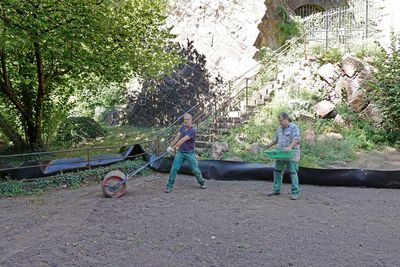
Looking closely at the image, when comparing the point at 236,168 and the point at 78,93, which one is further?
the point at 78,93

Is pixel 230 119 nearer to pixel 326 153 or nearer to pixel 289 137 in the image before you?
pixel 326 153

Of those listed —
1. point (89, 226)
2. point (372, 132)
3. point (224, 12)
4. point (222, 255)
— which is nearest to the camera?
point (222, 255)

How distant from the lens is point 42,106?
12.4 m

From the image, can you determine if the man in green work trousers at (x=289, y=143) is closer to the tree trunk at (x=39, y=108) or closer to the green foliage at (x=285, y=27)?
the tree trunk at (x=39, y=108)

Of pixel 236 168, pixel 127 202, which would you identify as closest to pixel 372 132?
pixel 236 168

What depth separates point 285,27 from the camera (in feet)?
56.5

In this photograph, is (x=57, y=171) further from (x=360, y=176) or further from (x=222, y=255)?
(x=360, y=176)

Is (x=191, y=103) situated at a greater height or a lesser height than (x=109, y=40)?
lesser

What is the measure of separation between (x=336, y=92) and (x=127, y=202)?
8230mm

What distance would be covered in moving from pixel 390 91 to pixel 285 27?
7415mm

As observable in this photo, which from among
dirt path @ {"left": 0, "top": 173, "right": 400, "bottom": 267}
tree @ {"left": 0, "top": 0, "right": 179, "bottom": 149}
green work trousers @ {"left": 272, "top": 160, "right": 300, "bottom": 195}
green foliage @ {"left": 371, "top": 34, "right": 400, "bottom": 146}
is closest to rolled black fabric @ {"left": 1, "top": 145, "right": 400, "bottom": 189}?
dirt path @ {"left": 0, "top": 173, "right": 400, "bottom": 267}

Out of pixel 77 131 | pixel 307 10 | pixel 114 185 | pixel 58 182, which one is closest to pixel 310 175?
pixel 114 185

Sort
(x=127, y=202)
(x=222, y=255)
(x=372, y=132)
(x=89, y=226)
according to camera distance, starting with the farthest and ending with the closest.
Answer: (x=372, y=132)
(x=127, y=202)
(x=89, y=226)
(x=222, y=255)

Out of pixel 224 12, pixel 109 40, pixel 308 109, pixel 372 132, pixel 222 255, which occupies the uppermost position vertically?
pixel 224 12
